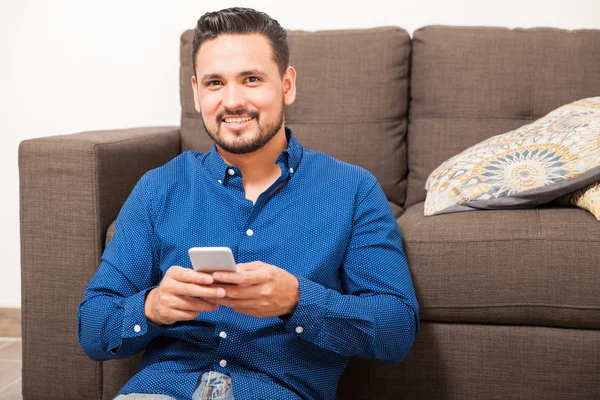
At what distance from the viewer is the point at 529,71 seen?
2.13 meters

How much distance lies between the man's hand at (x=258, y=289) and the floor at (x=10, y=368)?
1.15 metres

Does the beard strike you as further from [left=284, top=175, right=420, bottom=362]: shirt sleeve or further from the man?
[left=284, top=175, right=420, bottom=362]: shirt sleeve

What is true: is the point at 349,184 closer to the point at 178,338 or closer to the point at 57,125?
the point at 178,338

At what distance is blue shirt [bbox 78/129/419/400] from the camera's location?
1.23 meters

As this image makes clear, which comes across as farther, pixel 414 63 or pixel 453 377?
pixel 414 63

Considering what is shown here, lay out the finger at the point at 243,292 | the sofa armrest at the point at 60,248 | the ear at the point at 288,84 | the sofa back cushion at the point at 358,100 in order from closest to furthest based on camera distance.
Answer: the finger at the point at 243,292, the ear at the point at 288,84, the sofa armrest at the point at 60,248, the sofa back cushion at the point at 358,100

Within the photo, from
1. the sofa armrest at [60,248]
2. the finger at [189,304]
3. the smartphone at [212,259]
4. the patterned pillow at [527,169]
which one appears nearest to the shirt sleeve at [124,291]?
the finger at [189,304]

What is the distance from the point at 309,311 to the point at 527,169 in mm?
765

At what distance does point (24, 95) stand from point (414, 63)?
140 cm

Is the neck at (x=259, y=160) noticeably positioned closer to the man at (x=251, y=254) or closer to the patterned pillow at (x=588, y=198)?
the man at (x=251, y=254)

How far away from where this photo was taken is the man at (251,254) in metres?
1.22

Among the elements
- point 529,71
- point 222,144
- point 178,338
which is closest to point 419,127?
point 529,71

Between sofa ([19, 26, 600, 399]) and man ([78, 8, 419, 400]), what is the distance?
0.90 ft

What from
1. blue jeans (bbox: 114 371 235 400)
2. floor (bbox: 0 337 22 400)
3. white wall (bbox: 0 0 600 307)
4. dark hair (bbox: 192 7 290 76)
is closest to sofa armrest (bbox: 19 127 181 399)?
floor (bbox: 0 337 22 400)
